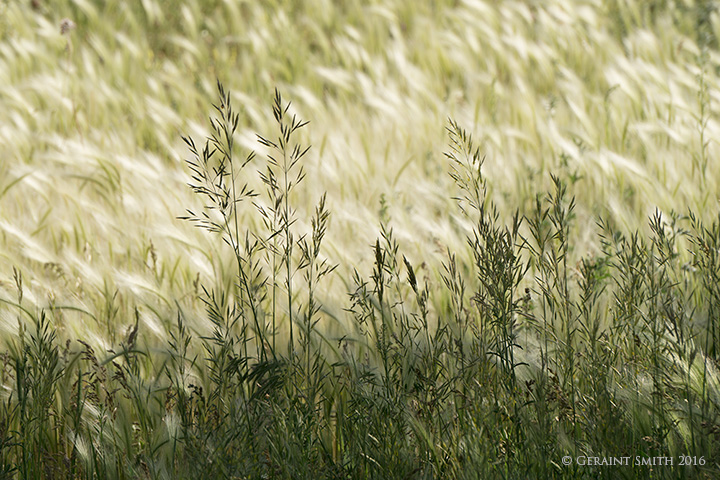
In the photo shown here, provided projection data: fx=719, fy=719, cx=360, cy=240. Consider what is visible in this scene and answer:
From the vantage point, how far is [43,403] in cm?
162

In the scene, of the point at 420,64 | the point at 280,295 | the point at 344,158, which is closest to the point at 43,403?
the point at 280,295

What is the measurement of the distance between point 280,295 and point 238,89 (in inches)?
100

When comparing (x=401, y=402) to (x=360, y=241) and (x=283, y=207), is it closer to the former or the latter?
(x=283, y=207)

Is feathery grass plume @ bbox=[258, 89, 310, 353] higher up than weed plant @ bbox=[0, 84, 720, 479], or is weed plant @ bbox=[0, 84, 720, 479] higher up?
feathery grass plume @ bbox=[258, 89, 310, 353]

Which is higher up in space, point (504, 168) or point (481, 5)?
point (481, 5)

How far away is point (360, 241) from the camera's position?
2.64 m

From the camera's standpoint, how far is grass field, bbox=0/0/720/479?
1592 mm

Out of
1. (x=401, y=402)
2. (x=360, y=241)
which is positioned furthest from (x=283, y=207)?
(x=401, y=402)

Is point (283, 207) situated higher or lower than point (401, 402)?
higher

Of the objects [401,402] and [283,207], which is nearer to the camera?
[401,402]

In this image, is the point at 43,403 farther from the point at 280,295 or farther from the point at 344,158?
the point at 344,158

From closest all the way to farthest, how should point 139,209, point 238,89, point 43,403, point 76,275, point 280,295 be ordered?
1. point 43,403
2. point 280,295
3. point 76,275
4. point 139,209
5. point 238,89

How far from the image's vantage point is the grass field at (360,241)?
159 cm

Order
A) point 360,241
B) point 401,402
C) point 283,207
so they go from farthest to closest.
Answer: point 360,241, point 283,207, point 401,402
